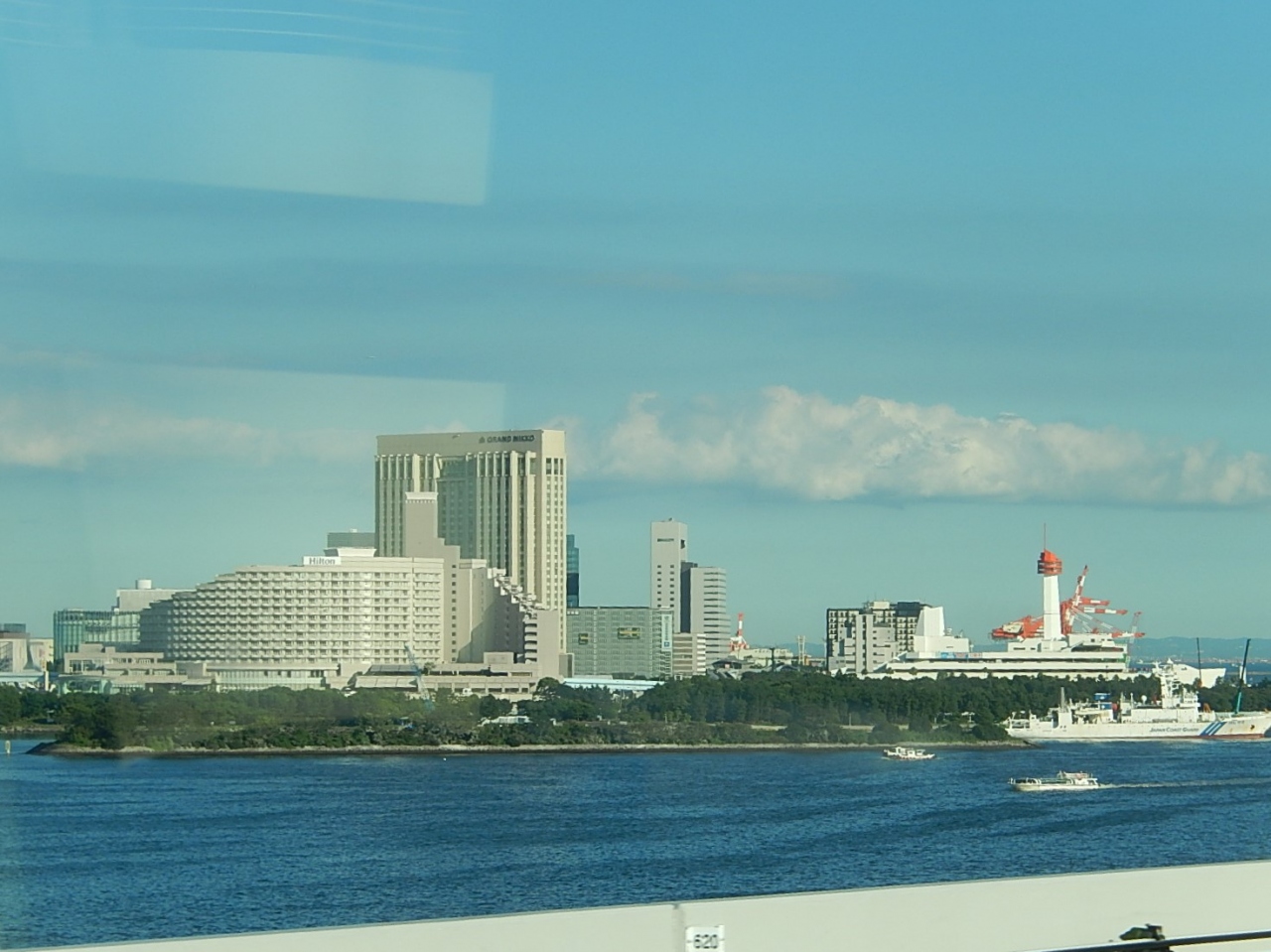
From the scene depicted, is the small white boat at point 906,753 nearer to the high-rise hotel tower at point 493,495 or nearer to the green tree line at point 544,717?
the green tree line at point 544,717

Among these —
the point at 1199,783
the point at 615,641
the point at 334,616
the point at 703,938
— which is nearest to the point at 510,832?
the point at 334,616

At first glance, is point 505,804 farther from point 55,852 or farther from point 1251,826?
point 1251,826

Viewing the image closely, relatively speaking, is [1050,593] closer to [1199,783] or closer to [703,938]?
[1199,783]

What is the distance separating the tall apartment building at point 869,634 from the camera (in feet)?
65.2

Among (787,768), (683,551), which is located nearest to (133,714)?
(683,551)

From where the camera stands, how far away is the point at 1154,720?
2094 centimetres

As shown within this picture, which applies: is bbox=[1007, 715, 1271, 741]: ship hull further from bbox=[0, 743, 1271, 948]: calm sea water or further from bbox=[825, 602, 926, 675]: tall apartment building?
bbox=[0, 743, 1271, 948]: calm sea water

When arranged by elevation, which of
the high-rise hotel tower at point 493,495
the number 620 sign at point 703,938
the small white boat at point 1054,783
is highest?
the high-rise hotel tower at point 493,495

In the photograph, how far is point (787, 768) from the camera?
13016 mm

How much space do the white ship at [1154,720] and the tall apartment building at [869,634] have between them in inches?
82.1

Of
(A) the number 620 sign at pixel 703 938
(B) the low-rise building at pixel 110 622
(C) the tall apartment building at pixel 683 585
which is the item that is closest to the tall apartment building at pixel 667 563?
(C) the tall apartment building at pixel 683 585

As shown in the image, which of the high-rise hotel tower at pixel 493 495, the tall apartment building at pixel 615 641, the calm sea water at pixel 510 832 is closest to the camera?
the calm sea water at pixel 510 832

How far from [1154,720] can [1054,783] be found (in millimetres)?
9089

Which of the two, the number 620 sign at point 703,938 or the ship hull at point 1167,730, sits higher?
the number 620 sign at point 703,938
